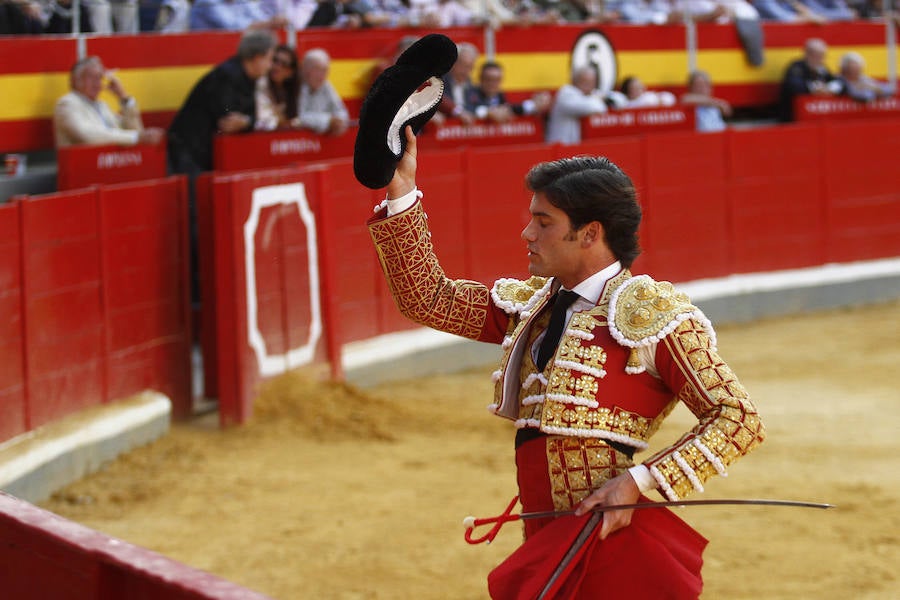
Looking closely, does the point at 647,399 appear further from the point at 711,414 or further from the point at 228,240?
the point at 228,240

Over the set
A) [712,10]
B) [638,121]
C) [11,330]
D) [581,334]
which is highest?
[712,10]

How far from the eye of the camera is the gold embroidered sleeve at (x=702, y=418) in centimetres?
233

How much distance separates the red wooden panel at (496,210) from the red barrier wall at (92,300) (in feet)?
7.93

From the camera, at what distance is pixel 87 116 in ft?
23.4

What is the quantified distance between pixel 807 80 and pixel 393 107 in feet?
31.3

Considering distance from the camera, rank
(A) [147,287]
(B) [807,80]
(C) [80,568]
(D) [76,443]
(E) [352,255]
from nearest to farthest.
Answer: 1. (C) [80,568]
2. (D) [76,443]
3. (A) [147,287]
4. (E) [352,255]
5. (B) [807,80]

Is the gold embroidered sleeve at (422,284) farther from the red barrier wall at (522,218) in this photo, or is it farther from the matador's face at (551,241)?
the red barrier wall at (522,218)

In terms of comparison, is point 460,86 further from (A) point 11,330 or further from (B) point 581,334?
(B) point 581,334

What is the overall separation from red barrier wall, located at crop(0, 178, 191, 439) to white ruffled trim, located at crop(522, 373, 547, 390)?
3.58 m

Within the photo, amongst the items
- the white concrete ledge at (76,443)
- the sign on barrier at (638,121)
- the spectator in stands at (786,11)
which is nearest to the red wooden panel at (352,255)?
the white concrete ledge at (76,443)

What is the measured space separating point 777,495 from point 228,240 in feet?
9.56

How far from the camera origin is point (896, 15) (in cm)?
1276

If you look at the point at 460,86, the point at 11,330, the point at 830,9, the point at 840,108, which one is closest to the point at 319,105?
the point at 460,86

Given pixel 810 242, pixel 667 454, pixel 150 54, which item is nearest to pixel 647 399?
pixel 667 454
